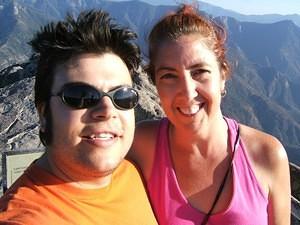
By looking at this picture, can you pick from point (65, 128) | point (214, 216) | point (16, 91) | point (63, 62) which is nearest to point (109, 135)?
point (65, 128)

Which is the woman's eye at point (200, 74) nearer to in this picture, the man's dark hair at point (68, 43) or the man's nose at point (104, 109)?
the man's dark hair at point (68, 43)

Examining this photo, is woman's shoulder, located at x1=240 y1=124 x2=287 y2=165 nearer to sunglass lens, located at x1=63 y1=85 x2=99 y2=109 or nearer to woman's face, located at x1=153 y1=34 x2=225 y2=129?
woman's face, located at x1=153 y1=34 x2=225 y2=129

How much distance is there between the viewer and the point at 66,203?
2.91 metres

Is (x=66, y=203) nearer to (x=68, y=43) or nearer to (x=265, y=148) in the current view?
(x=68, y=43)

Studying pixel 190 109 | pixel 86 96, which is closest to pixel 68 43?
pixel 86 96

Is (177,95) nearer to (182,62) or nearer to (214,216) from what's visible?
(182,62)

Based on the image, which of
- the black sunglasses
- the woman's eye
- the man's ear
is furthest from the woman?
the man's ear

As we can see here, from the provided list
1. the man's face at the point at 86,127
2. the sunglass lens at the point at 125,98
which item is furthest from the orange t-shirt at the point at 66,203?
the sunglass lens at the point at 125,98

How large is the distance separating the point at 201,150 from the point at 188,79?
0.70 meters

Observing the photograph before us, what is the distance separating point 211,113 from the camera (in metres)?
3.83

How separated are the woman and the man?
0.50 meters

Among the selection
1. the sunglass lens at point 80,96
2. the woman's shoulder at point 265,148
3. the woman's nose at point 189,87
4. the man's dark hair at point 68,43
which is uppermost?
the man's dark hair at point 68,43

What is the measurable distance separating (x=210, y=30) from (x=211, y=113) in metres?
0.67

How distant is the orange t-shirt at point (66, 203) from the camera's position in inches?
107
